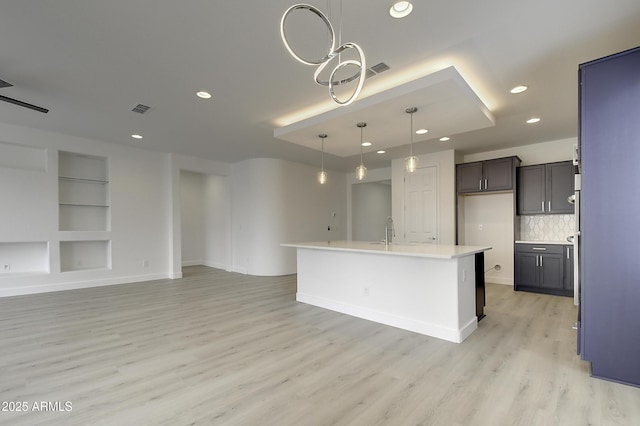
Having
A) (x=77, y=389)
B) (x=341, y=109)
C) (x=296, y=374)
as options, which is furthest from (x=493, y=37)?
(x=77, y=389)

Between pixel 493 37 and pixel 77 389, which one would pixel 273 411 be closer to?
pixel 77 389

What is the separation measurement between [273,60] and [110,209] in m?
5.11

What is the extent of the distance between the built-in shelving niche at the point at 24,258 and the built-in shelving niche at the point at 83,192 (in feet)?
1.64

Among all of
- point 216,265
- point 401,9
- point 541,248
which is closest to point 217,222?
point 216,265

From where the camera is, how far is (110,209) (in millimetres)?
6000

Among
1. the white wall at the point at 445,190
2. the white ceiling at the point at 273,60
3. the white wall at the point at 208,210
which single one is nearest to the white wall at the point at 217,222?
the white wall at the point at 208,210

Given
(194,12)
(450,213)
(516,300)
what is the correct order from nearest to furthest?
(194,12)
(516,300)
(450,213)

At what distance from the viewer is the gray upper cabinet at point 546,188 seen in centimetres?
509

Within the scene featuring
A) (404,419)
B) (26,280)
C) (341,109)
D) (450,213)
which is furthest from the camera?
(450,213)

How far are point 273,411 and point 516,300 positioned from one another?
4.37 metres

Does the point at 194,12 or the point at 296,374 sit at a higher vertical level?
the point at 194,12

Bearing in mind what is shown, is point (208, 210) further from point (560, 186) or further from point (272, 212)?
point (560, 186)

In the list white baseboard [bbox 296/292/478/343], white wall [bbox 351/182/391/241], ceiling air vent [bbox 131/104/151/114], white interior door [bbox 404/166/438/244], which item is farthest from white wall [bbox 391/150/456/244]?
ceiling air vent [bbox 131/104/151/114]

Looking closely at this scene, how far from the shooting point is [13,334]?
3266 mm
